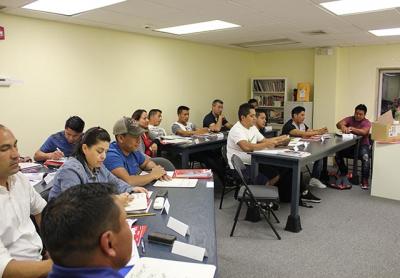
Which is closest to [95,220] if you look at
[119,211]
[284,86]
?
[119,211]

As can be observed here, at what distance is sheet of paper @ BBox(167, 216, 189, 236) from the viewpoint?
1675 mm

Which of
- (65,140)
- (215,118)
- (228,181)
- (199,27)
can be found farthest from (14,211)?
(215,118)

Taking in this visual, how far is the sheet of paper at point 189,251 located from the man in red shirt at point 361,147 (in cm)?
427

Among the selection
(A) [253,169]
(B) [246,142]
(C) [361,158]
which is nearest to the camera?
(A) [253,169]

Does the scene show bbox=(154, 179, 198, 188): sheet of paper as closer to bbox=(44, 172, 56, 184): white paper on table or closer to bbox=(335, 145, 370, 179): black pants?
bbox=(44, 172, 56, 184): white paper on table

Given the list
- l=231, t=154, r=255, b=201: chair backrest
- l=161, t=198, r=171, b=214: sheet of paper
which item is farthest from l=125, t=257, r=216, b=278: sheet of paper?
l=231, t=154, r=255, b=201: chair backrest

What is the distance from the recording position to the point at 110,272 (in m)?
0.84

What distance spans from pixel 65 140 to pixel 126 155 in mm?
1390

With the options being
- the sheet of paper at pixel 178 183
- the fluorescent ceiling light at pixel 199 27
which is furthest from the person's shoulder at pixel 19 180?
the fluorescent ceiling light at pixel 199 27

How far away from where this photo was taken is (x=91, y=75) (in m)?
4.92

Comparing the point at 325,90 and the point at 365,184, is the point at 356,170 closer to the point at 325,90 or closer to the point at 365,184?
the point at 365,184

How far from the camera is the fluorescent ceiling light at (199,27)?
4.71 m

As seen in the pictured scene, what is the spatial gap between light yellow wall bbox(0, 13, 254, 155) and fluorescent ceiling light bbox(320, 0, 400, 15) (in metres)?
3.01

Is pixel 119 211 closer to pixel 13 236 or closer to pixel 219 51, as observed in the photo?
pixel 13 236
